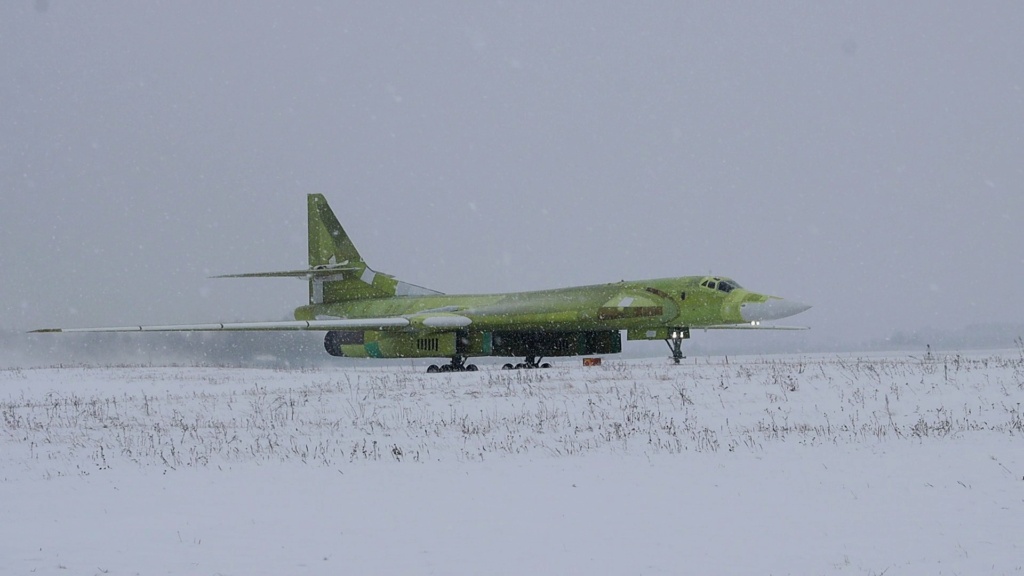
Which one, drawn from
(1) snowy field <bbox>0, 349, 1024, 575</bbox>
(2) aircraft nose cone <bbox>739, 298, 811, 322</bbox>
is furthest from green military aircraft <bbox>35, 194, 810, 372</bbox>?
(1) snowy field <bbox>0, 349, 1024, 575</bbox>

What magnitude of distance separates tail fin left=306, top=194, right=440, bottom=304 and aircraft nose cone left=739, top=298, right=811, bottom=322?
A: 14.2m

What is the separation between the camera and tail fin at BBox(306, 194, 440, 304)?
1414 inches

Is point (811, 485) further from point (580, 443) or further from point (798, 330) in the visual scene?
point (798, 330)

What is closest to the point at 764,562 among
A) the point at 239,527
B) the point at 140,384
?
the point at 239,527

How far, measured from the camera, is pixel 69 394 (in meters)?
21.3

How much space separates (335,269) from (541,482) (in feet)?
93.1

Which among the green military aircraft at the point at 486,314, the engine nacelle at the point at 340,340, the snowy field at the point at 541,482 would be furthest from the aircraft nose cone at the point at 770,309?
the engine nacelle at the point at 340,340

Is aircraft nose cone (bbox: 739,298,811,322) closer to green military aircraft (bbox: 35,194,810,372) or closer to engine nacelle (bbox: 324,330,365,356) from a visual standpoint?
green military aircraft (bbox: 35,194,810,372)

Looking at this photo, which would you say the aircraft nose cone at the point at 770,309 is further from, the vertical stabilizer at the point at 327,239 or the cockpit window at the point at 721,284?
the vertical stabilizer at the point at 327,239

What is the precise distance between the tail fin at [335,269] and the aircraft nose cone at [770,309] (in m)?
14.2

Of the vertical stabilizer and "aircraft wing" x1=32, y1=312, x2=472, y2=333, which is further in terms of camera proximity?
the vertical stabilizer

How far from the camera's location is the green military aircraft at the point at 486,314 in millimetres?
26422

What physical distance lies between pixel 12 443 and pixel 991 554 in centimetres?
1292

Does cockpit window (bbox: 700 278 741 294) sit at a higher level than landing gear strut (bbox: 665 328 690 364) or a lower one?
higher
